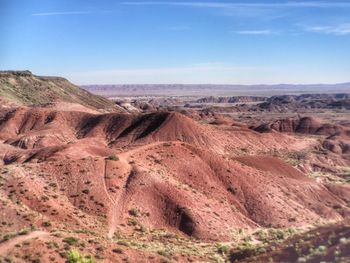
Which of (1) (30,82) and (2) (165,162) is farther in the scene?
(1) (30,82)

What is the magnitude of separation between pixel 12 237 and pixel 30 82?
11627 cm

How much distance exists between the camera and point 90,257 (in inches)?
958

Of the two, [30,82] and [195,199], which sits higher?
[30,82]

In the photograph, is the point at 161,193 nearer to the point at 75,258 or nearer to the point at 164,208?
the point at 164,208

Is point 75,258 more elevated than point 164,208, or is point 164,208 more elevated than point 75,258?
point 75,258

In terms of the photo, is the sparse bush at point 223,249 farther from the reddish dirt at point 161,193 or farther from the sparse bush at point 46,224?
the sparse bush at point 46,224

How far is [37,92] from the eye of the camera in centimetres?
13062

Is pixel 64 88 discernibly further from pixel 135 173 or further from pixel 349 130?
pixel 135 173

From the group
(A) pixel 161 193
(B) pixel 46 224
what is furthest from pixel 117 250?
(A) pixel 161 193

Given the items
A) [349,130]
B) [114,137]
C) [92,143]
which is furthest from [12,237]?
[349,130]

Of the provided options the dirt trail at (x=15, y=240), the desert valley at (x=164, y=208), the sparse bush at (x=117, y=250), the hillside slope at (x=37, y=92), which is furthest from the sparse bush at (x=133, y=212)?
the hillside slope at (x=37, y=92)

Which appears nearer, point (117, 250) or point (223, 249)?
point (117, 250)

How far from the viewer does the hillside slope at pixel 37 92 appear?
123125 millimetres

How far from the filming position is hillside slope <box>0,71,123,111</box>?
404ft
